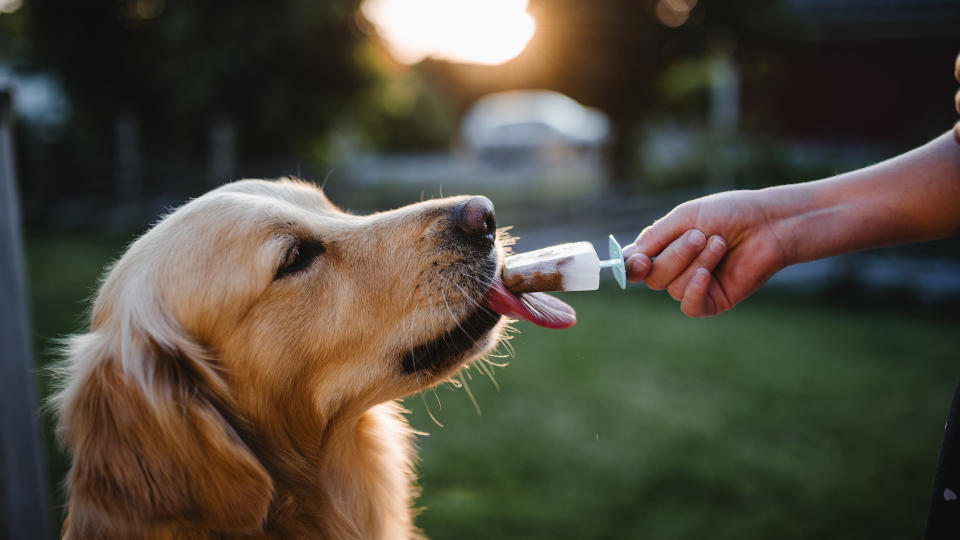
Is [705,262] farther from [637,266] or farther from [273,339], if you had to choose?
[273,339]

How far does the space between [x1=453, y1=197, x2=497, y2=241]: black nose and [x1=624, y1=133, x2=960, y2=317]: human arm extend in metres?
Result: 0.51

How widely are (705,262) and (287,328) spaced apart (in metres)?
1.46

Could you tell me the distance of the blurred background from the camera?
4.15 meters

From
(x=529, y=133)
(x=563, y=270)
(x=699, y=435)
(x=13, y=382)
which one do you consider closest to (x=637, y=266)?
(x=563, y=270)

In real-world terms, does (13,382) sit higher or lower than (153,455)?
lower

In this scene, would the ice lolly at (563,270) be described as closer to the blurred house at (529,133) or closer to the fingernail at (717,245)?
the fingernail at (717,245)

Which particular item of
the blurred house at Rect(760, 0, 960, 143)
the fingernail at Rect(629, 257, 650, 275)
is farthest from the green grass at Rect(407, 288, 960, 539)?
the blurred house at Rect(760, 0, 960, 143)

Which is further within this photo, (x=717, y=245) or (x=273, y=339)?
(x=273, y=339)

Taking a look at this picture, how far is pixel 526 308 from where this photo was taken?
214 centimetres

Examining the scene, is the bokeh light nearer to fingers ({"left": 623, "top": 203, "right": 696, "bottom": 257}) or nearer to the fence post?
fingers ({"left": 623, "top": 203, "right": 696, "bottom": 257})

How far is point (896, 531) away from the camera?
11.6 feet

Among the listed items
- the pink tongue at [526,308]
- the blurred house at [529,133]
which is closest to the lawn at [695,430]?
the pink tongue at [526,308]

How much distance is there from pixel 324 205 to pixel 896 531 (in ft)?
12.2

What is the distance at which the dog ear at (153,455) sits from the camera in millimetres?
1825
